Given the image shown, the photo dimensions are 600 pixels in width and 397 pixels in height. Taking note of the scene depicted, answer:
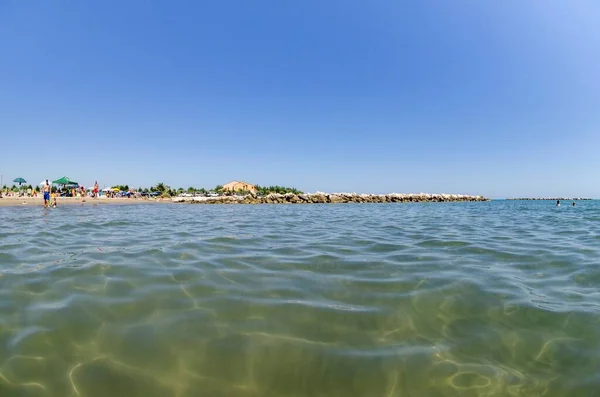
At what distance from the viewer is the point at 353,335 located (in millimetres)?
2680

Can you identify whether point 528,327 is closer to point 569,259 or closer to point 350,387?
point 350,387

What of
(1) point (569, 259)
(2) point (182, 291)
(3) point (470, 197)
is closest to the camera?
(2) point (182, 291)

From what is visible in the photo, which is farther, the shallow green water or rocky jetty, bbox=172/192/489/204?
rocky jetty, bbox=172/192/489/204

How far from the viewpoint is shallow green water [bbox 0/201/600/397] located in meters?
2.11

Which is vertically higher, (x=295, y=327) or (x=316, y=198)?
(x=316, y=198)

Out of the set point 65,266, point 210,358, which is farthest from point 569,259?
point 65,266

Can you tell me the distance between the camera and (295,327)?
9.21ft

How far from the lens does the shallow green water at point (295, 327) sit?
2.11m

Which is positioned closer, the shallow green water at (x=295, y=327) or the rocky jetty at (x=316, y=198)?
the shallow green water at (x=295, y=327)

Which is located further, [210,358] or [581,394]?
[210,358]

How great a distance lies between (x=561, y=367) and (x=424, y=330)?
3.16 feet

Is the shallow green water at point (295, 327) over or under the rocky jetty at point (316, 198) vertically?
under

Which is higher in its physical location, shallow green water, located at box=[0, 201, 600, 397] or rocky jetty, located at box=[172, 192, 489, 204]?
rocky jetty, located at box=[172, 192, 489, 204]

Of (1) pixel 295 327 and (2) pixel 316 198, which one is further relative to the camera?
(2) pixel 316 198
